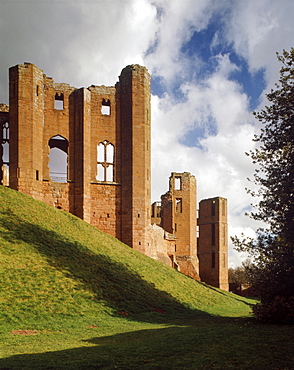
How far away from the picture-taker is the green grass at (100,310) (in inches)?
340

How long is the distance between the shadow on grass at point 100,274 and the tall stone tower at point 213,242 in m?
23.5

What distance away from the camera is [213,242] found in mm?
44750

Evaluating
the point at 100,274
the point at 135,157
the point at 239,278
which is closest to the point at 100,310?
the point at 100,274

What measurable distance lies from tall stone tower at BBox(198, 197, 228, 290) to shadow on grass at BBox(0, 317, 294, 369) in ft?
107

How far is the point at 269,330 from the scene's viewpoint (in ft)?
37.1

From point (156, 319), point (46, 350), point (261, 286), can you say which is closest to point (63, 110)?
point (156, 319)

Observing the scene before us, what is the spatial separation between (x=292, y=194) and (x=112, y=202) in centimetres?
1792

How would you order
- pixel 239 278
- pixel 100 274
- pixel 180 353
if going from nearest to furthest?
pixel 180 353
pixel 100 274
pixel 239 278

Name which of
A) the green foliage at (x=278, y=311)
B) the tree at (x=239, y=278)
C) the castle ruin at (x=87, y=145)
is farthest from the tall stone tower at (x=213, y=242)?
the green foliage at (x=278, y=311)

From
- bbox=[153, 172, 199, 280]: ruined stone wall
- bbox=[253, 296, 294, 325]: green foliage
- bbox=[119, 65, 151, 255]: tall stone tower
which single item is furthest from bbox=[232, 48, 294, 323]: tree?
bbox=[153, 172, 199, 280]: ruined stone wall

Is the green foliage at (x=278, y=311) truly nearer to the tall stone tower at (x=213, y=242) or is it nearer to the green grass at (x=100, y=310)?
the green grass at (x=100, y=310)

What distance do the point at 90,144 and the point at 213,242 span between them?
19570 mm

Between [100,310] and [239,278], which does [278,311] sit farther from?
[239,278]

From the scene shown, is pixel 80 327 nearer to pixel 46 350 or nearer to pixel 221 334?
pixel 46 350
